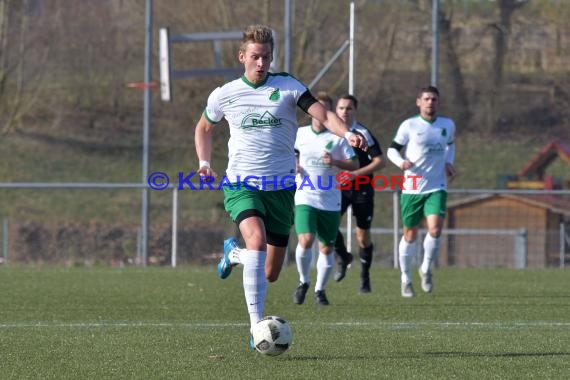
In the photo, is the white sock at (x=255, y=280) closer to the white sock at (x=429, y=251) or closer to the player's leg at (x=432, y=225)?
the player's leg at (x=432, y=225)

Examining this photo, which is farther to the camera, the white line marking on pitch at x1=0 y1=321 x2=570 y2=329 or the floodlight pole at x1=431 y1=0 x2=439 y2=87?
the floodlight pole at x1=431 y1=0 x2=439 y2=87

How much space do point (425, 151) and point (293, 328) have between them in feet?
14.3

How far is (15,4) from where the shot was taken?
27047mm

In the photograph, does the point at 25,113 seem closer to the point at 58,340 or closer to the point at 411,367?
the point at 58,340

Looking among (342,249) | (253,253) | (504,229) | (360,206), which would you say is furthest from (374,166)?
(504,229)

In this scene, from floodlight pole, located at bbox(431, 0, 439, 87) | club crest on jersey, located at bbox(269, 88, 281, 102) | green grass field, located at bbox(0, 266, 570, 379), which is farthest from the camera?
floodlight pole, located at bbox(431, 0, 439, 87)

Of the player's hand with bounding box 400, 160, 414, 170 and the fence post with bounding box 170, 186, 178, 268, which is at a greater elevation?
the player's hand with bounding box 400, 160, 414, 170

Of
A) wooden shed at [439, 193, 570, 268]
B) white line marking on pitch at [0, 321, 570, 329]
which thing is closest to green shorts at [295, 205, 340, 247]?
white line marking on pitch at [0, 321, 570, 329]

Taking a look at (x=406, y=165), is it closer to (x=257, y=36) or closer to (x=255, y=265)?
(x=257, y=36)

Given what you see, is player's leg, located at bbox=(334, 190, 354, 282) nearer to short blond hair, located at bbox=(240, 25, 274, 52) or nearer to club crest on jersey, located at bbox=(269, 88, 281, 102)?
club crest on jersey, located at bbox=(269, 88, 281, 102)

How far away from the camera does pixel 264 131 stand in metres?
7.32

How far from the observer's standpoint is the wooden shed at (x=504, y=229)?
20984mm

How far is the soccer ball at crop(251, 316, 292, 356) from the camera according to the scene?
6.57 m

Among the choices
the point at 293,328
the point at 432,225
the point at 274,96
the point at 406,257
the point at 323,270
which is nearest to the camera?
the point at 274,96
